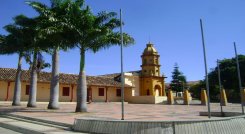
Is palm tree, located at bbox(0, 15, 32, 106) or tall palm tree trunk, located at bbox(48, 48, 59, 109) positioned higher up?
palm tree, located at bbox(0, 15, 32, 106)

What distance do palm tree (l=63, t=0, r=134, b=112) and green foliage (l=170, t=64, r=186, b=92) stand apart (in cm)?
5145

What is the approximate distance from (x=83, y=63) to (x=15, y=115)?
5432 mm

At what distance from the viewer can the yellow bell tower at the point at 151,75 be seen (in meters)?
47.4

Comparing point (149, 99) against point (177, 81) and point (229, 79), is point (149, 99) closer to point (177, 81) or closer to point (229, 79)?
point (229, 79)

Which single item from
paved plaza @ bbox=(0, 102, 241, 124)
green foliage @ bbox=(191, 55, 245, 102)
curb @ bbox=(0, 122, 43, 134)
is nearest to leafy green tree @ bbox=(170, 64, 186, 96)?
green foliage @ bbox=(191, 55, 245, 102)

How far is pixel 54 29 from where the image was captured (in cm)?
1708

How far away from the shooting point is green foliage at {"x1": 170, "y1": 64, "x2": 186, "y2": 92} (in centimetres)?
6800

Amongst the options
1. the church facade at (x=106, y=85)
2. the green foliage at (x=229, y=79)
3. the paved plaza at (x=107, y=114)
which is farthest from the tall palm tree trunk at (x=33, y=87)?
the green foliage at (x=229, y=79)

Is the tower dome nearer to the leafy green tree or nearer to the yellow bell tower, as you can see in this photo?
the yellow bell tower

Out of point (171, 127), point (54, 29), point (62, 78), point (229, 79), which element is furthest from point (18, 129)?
point (229, 79)

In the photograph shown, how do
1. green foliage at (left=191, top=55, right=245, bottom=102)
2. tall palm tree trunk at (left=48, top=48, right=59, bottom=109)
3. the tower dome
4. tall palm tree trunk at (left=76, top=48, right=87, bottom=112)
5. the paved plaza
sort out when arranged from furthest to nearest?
green foliage at (left=191, top=55, right=245, bottom=102)
the tower dome
tall palm tree trunk at (left=48, top=48, right=59, bottom=109)
tall palm tree trunk at (left=76, top=48, right=87, bottom=112)
the paved plaza

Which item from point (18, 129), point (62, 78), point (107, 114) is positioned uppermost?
point (62, 78)

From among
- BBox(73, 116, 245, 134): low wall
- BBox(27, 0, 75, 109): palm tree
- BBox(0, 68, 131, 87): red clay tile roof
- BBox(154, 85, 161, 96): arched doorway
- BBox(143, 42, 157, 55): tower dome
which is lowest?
BBox(73, 116, 245, 134): low wall

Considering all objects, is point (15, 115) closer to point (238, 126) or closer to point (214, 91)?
point (238, 126)
